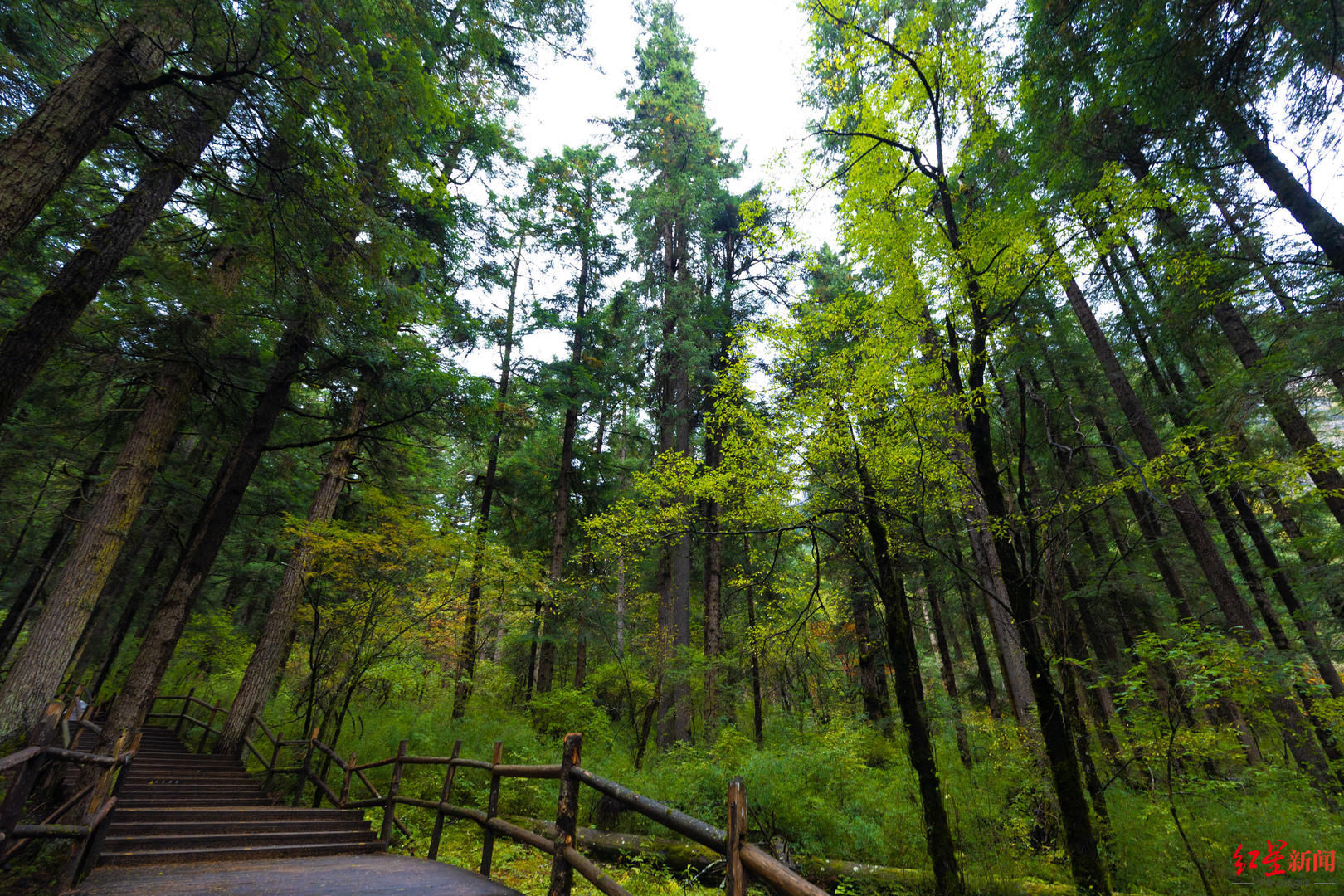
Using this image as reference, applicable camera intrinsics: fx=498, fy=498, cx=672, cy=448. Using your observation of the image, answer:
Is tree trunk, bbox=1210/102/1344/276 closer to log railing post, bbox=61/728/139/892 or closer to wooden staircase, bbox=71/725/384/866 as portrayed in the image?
log railing post, bbox=61/728/139/892

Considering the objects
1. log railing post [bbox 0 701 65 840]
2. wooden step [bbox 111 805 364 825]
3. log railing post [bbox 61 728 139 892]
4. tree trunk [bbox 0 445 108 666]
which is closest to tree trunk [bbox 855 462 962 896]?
log railing post [bbox 0 701 65 840]

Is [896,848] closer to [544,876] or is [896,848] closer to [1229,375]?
[544,876]

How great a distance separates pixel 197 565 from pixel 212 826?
14.0 feet

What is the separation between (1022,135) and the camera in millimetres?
7781

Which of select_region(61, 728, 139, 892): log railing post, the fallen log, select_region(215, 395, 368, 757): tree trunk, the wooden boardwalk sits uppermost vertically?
select_region(215, 395, 368, 757): tree trunk

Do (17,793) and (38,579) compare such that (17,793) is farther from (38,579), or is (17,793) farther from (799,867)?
(38,579)

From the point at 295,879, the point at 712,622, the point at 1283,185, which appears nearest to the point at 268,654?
the point at 295,879

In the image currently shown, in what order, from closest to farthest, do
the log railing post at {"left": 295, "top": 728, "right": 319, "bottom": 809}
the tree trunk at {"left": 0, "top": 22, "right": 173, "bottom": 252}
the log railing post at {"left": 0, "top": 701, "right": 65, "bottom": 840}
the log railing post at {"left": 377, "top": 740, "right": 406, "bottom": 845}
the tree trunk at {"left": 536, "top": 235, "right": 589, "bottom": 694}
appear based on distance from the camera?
the log railing post at {"left": 0, "top": 701, "right": 65, "bottom": 840} < the tree trunk at {"left": 0, "top": 22, "right": 173, "bottom": 252} < the log railing post at {"left": 377, "top": 740, "right": 406, "bottom": 845} < the log railing post at {"left": 295, "top": 728, "right": 319, "bottom": 809} < the tree trunk at {"left": 536, "top": 235, "right": 589, "bottom": 694}

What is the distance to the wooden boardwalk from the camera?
3.93 meters

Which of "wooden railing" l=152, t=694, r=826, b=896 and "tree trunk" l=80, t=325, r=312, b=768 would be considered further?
"tree trunk" l=80, t=325, r=312, b=768

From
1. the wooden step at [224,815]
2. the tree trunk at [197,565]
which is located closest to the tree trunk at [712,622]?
the wooden step at [224,815]

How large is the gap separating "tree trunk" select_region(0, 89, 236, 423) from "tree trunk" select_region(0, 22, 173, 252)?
0.40 ft

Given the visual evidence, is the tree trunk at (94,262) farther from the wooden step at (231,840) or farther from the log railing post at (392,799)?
the log railing post at (392,799)

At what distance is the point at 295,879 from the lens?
449cm
